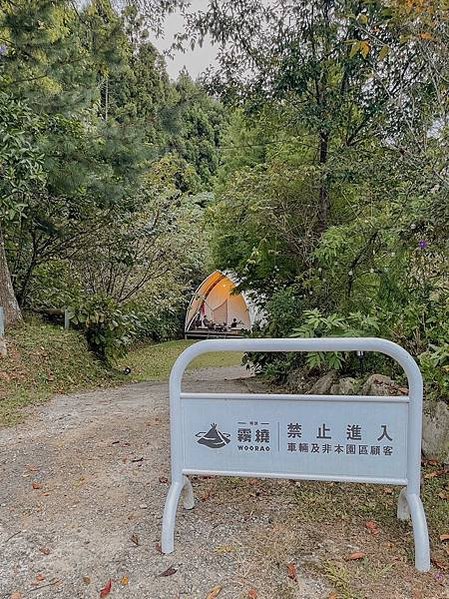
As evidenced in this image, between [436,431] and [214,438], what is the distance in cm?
139

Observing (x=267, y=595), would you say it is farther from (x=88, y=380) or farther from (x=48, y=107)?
(x=48, y=107)

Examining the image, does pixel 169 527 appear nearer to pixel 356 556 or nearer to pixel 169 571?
pixel 169 571

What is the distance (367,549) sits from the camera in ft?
6.56

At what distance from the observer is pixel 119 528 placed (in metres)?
2.20


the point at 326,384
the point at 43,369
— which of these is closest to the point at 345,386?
the point at 326,384

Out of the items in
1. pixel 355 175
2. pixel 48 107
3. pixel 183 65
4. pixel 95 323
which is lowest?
pixel 95 323

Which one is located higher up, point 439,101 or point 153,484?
point 439,101

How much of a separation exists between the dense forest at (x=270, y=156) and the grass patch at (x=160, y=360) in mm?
2030

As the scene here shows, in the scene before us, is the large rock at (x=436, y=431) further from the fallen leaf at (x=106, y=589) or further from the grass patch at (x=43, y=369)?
the grass patch at (x=43, y=369)

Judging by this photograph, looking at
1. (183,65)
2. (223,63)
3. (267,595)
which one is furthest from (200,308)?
(267,595)

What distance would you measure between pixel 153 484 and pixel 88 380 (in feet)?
12.7

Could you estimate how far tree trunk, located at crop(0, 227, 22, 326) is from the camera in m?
6.22

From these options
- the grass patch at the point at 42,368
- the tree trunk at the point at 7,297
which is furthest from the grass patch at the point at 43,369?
the tree trunk at the point at 7,297

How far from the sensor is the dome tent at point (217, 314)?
1664 cm
